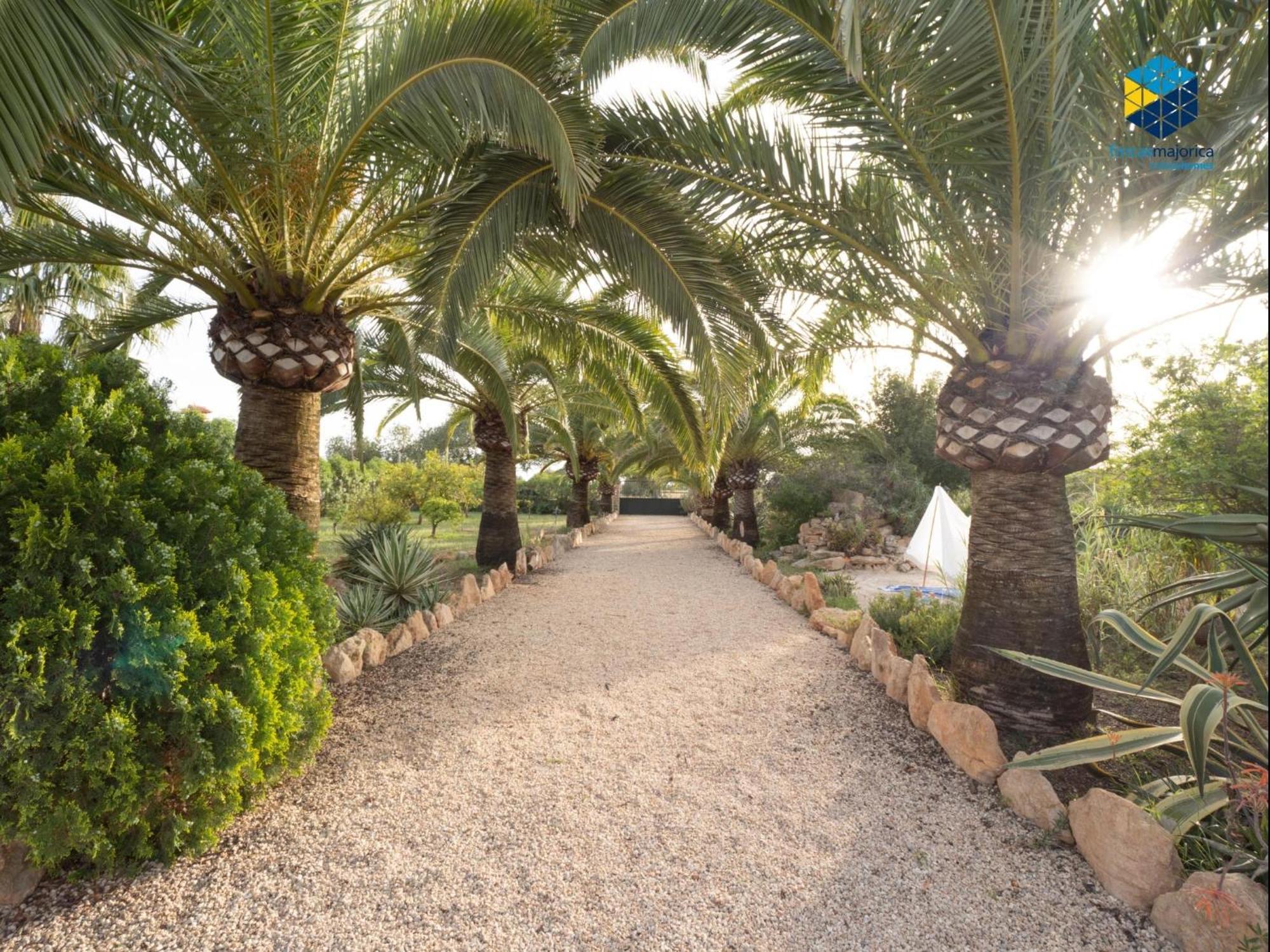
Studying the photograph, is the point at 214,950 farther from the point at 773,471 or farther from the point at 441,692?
the point at 773,471

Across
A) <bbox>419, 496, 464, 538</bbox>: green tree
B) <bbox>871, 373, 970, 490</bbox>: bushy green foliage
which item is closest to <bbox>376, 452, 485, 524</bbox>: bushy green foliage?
<bbox>419, 496, 464, 538</bbox>: green tree

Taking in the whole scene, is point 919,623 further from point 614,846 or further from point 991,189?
point 614,846

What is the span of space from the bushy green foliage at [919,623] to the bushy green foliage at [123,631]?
12.3 feet

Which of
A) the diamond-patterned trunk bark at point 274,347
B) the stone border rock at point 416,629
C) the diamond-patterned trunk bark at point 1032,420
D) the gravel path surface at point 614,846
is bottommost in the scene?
the gravel path surface at point 614,846

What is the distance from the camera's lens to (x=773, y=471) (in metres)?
15.1

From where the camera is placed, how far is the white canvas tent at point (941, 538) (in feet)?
24.3

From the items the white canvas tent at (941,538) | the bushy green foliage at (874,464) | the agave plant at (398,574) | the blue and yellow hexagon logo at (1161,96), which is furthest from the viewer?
the bushy green foliage at (874,464)

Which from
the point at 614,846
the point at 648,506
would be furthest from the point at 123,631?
the point at 648,506

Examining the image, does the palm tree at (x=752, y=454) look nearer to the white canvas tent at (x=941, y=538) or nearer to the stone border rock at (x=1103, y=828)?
the white canvas tent at (x=941, y=538)

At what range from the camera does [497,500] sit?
9531 millimetres

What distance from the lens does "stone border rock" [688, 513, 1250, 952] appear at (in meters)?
1.62

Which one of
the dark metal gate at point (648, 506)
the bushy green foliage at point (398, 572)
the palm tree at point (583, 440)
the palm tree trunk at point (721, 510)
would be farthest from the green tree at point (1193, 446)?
the dark metal gate at point (648, 506)

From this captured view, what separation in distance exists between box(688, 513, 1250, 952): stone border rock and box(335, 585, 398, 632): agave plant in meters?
4.38

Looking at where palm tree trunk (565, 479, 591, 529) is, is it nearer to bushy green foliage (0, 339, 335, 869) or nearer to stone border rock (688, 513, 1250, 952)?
stone border rock (688, 513, 1250, 952)
